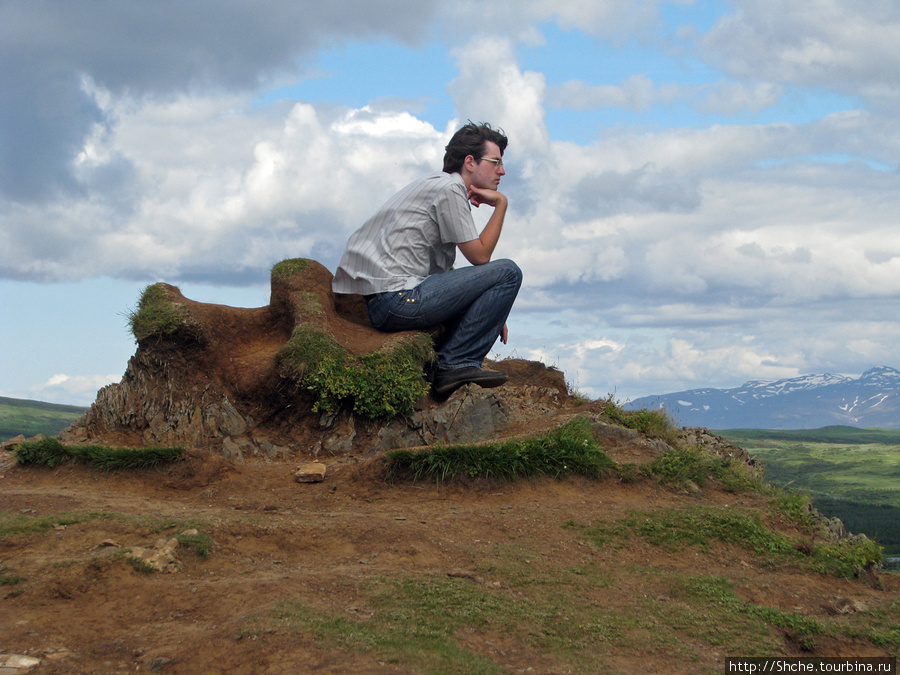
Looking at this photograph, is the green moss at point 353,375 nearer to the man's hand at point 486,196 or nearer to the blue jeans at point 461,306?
the blue jeans at point 461,306

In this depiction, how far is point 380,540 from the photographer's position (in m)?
6.73

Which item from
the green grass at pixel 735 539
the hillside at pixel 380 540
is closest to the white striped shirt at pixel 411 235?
the hillside at pixel 380 540

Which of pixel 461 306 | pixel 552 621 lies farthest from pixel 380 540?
pixel 461 306

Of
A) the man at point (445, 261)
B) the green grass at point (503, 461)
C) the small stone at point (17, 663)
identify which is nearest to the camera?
the small stone at point (17, 663)

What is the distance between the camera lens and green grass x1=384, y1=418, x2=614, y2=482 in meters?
8.39

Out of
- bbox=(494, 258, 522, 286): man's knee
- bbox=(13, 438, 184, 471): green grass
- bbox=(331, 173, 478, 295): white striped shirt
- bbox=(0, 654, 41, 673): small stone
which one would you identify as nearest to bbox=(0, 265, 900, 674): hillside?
bbox=(0, 654, 41, 673): small stone

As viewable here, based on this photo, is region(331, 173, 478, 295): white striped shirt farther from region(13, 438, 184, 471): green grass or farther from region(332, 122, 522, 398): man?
region(13, 438, 184, 471): green grass

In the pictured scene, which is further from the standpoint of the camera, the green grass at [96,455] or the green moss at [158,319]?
the green moss at [158,319]

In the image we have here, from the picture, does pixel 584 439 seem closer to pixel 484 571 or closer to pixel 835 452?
pixel 484 571

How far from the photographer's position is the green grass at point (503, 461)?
839cm

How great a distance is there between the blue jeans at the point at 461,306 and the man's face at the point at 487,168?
102 centimetres

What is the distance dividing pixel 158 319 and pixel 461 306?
12.8 feet

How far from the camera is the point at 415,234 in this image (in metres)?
9.43

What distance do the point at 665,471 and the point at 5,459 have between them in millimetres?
8118
